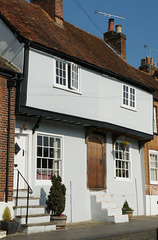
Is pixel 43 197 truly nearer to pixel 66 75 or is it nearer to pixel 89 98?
pixel 89 98

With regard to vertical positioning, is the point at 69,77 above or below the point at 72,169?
above

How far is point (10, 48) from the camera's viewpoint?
13320 mm

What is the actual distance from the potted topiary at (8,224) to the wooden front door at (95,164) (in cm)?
570

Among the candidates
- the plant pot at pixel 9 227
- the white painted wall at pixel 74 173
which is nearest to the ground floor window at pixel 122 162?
the white painted wall at pixel 74 173

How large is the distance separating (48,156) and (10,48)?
441cm

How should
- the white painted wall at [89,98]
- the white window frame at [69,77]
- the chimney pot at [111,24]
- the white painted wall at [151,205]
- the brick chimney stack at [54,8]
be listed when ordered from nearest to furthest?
the white painted wall at [89,98] < the white window frame at [69,77] < the brick chimney stack at [54,8] < the white painted wall at [151,205] < the chimney pot at [111,24]

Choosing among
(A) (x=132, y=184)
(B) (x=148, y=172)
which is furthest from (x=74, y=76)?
(B) (x=148, y=172)

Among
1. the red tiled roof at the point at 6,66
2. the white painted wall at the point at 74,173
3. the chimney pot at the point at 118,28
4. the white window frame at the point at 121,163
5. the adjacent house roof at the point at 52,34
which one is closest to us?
the red tiled roof at the point at 6,66

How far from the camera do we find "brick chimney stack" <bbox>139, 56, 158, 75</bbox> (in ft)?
87.0

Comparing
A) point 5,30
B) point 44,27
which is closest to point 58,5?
point 44,27

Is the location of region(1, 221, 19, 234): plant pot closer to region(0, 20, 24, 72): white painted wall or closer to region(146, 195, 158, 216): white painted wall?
region(0, 20, 24, 72): white painted wall

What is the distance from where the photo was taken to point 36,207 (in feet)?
39.7

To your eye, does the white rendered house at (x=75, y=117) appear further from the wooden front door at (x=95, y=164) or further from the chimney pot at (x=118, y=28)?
the chimney pot at (x=118, y=28)

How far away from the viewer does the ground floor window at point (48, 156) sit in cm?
1396
